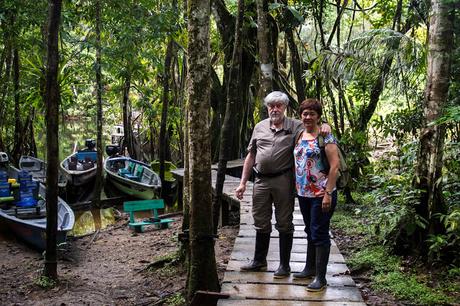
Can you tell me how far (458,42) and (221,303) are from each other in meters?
4.39

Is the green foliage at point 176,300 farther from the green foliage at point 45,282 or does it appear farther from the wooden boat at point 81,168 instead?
the wooden boat at point 81,168

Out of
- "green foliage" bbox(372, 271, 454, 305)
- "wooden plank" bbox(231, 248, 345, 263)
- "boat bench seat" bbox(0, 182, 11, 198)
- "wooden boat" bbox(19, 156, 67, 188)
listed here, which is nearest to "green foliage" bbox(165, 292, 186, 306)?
"wooden plank" bbox(231, 248, 345, 263)

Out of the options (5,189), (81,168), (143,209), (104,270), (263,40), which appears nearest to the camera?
(263,40)

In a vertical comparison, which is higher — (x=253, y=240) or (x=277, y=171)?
(x=277, y=171)

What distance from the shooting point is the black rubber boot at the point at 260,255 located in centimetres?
443

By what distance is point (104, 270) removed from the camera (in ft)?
26.3

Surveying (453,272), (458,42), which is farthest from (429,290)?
(458,42)

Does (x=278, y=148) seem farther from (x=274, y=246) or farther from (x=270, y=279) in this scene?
(x=274, y=246)

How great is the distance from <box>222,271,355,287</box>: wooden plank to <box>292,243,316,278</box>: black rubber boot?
4 centimetres

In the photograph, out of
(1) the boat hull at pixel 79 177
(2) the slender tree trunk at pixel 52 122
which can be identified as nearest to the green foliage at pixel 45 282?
(2) the slender tree trunk at pixel 52 122

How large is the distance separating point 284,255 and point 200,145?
1.22 meters

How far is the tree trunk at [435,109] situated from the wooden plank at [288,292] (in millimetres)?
1519

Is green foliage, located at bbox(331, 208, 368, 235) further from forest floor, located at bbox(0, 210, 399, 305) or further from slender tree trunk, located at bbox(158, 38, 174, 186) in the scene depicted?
slender tree trunk, located at bbox(158, 38, 174, 186)

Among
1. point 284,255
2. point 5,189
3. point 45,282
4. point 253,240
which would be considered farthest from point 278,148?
point 5,189
